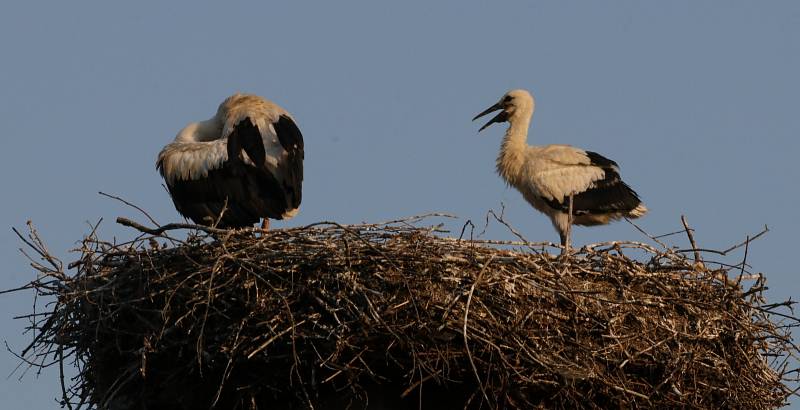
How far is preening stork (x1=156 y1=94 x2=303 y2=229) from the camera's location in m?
9.84

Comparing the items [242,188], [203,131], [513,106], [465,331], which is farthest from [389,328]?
[513,106]

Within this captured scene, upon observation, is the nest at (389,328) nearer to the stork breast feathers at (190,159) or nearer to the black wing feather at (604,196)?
the stork breast feathers at (190,159)

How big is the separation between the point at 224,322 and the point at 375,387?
881 mm

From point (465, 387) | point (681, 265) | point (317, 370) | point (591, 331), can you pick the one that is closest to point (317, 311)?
point (317, 370)

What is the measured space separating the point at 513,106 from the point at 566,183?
1076 millimetres

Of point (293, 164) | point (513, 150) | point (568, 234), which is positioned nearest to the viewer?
point (293, 164)

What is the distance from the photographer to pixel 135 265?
7.96 meters

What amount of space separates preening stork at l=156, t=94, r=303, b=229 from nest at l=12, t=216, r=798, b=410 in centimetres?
170

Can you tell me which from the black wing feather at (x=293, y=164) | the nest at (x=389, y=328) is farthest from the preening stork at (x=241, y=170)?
the nest at (x=389, y=328)

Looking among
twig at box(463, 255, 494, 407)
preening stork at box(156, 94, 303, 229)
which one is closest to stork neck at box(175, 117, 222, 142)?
preening stork at box(156, 94, 303, 229)

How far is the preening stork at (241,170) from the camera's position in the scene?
984 cm

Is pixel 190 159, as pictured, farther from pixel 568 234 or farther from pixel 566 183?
pixel 566 183

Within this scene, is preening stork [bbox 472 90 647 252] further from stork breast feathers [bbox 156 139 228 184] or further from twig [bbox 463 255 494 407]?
twig [bbox 463 255 494 407]

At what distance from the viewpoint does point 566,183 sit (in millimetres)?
11320
